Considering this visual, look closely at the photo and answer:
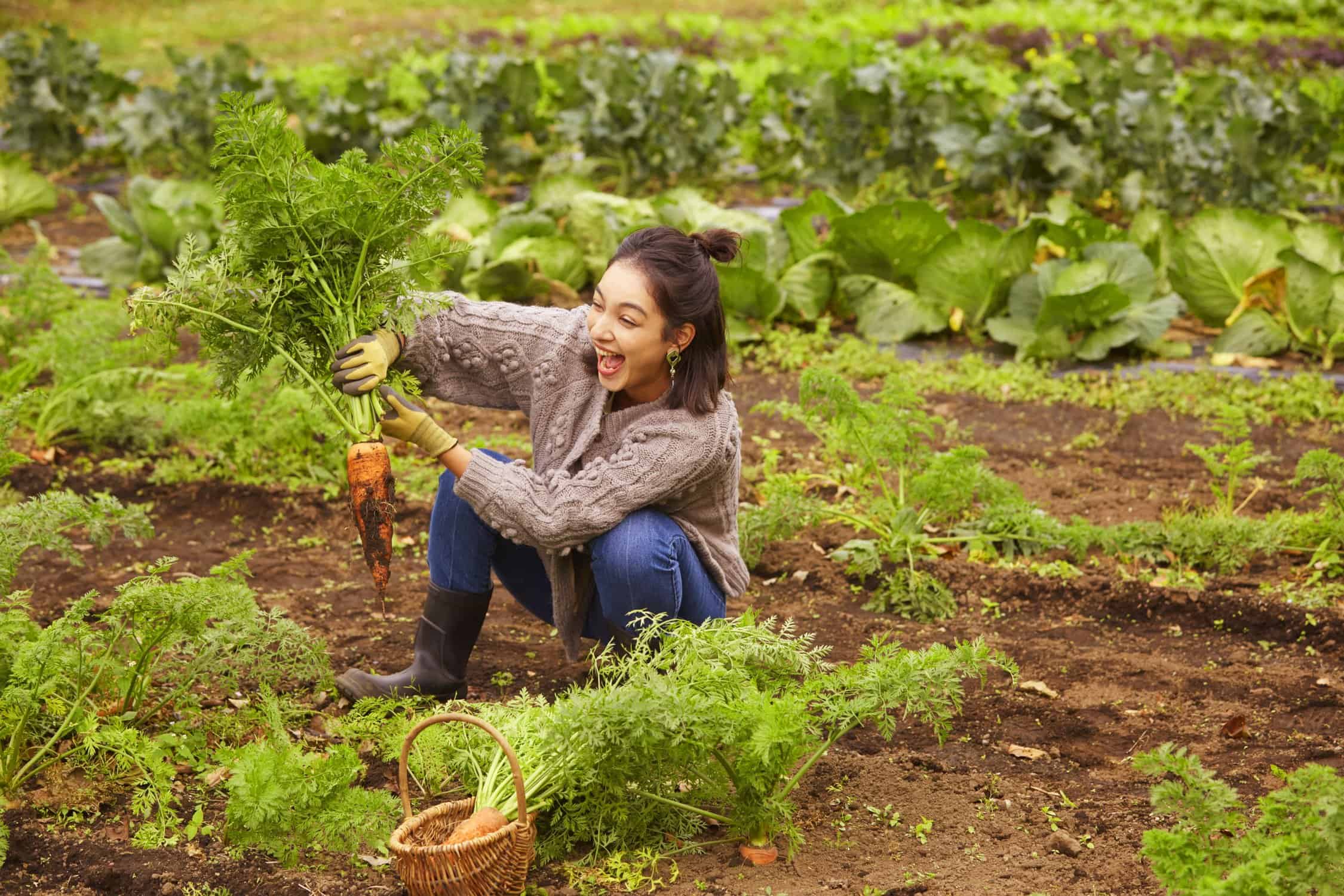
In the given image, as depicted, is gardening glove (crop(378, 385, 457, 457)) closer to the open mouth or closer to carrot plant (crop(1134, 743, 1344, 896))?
the open mouth

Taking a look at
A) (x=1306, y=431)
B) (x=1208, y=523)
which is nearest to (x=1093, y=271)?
(x=1306, y=431)

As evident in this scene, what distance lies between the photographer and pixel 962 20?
1366 cm

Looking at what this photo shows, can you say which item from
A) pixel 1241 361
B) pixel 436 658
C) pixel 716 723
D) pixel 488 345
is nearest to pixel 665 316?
Result: pixel 488 345

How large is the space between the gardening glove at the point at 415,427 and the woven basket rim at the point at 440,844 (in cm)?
82

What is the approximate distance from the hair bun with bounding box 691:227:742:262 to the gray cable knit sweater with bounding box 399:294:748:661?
35 cm

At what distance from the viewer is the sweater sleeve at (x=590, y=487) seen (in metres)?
3.08

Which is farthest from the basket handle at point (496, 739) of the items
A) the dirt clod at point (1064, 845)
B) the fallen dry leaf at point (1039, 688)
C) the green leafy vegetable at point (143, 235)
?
the green leafy vegetable at point (143, 235)

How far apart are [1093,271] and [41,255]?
15.0 feet

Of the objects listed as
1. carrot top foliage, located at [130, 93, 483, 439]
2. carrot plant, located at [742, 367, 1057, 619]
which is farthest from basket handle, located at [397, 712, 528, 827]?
carrot plant, located at [742, 367, 1057, 619]

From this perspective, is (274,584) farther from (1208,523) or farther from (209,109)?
(209,109)

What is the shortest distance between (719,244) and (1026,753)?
57.8 inches

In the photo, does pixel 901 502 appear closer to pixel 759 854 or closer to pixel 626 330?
pixel 626 330

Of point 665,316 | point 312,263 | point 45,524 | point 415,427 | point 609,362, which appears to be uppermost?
point 312,263

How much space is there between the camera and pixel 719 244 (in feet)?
10.3
